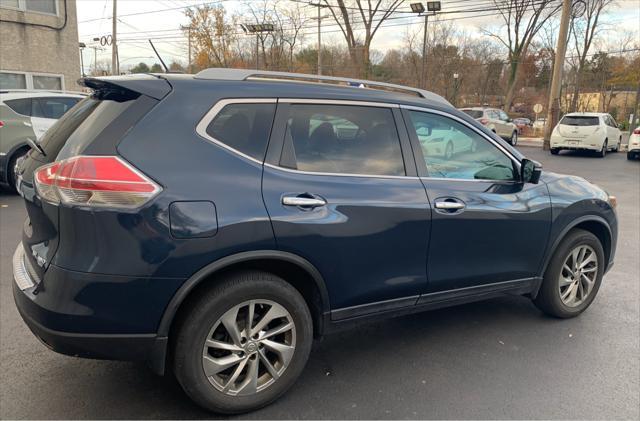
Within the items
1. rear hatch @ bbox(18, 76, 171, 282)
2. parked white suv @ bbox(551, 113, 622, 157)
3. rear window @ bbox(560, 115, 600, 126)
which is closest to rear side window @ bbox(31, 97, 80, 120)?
rear hatch @ bbox(18, 76, 171, 282)

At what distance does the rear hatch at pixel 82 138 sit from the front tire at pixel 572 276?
311 centimetres

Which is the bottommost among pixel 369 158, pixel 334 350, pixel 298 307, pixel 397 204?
pixel 334 350

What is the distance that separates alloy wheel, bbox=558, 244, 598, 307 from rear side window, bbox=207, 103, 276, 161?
8.66 ft

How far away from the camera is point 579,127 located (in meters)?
17.6

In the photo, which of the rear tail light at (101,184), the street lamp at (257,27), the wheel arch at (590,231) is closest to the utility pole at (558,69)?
the wheel arch at (590,231)

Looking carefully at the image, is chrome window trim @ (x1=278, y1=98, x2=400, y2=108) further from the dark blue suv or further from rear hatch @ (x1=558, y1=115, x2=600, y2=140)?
rear hatch @ (x1=558, y1=115, x2=600, y2=140)

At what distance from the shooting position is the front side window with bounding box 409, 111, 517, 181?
10.5 ft

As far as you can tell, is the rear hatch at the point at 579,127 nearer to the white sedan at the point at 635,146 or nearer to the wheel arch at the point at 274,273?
the white sedan at the point at 635,146

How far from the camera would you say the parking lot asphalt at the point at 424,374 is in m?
2.71

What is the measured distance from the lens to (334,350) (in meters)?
3.41

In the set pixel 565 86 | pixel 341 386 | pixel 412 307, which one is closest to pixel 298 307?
pixel 341 386

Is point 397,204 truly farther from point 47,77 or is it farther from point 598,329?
point 47,77

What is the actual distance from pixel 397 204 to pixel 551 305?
1845 millimetres

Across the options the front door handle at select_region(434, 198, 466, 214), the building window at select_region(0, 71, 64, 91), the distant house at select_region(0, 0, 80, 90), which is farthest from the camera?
the building window at select_region(0, 71, 64, 91)
